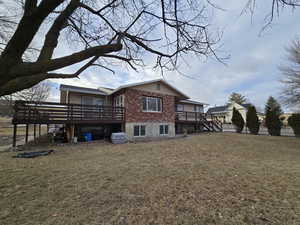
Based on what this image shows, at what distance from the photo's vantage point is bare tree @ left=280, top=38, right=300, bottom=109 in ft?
49.4

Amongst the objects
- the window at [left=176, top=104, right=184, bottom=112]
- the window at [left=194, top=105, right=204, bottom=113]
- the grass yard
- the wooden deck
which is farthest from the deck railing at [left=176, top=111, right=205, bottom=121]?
the grass yard

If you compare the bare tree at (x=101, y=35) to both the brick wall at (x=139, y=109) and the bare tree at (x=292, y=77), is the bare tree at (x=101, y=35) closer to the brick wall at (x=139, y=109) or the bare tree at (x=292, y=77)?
the brick wall at (x=139, y=109)

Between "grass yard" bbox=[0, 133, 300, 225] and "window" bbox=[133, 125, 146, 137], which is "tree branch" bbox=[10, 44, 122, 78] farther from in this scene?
"window" bbox=[133, 125, 146, 137]

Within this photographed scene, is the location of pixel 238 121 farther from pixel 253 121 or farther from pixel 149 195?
pixel 149 195

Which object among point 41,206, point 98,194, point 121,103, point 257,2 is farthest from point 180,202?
point 121,103

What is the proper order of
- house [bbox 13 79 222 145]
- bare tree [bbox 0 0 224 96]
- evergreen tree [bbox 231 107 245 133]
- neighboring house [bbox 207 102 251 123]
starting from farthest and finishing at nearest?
1. neighboring house [bbox 207 102 251 123]
2. evergreen tree [bbox 231 107 245 133]
3. house [bbox 13 79 222 145]
4. bare tree [bbox 0 0 224 96]

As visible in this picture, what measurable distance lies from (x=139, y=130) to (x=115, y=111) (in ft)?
9.66

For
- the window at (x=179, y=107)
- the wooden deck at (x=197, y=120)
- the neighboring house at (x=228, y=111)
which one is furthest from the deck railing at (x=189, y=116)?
the neighboring house at (x=228, y=111)

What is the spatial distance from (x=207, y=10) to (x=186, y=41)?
77 cm

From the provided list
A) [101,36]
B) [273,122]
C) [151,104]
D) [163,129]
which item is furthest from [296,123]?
[101,36]

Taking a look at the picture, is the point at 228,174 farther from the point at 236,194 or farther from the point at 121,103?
the point at 121,103

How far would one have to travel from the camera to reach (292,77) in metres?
15.5

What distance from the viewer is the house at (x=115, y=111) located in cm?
1030

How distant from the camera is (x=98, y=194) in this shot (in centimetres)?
351
